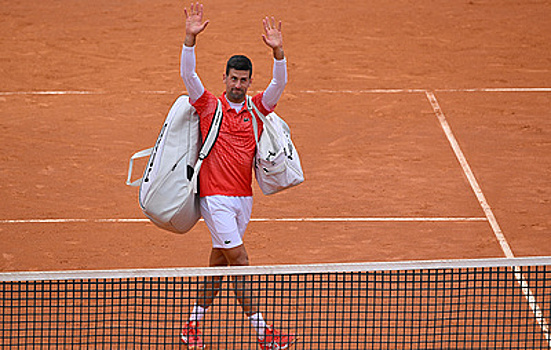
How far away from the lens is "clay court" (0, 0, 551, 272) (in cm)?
841

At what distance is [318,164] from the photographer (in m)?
10.2

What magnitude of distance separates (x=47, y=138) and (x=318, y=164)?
10.9ft

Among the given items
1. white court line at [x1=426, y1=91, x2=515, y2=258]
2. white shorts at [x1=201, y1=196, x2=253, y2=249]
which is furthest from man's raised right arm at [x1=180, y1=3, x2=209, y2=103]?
white court line at [x1=426, y1=91, x2=515, y2=258]

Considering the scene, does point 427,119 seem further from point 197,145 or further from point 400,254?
→ point 197,145

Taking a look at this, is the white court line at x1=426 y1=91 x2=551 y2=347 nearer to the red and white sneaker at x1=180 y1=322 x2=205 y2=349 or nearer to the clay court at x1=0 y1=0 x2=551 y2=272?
the clay court at x1=0 y1=0 x2=551 y2=272

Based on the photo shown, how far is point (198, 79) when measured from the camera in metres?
5.91

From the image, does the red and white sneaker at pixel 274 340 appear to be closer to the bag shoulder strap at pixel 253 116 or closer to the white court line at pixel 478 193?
the bag shoulder strap at pixel 253 116

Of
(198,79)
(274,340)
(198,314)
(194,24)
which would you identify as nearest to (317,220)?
(198,314)

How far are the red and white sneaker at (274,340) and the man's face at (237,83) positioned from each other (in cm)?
157

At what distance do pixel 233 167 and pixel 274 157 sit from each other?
29 centimetres

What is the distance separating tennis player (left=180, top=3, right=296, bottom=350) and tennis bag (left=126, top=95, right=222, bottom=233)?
0.24ft

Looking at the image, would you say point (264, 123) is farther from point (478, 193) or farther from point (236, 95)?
point (478, 193)

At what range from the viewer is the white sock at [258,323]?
6055mm

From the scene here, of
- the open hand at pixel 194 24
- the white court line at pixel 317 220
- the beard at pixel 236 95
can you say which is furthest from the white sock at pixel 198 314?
the white court line at pixel 317 220
